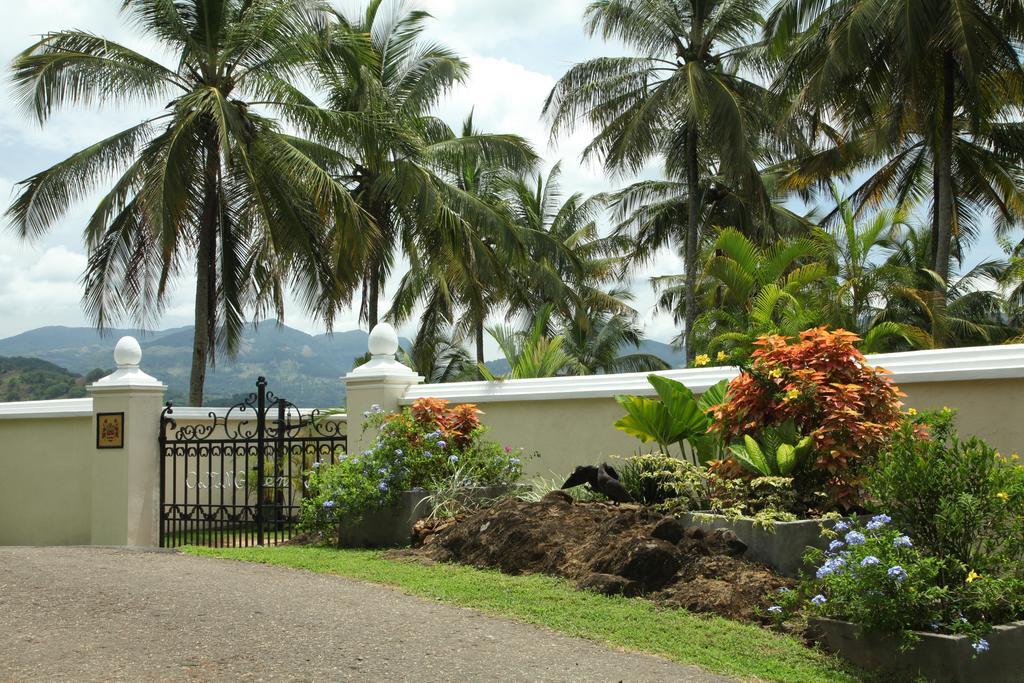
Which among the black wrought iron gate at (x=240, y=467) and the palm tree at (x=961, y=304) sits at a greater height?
the palm tree at (x=961, y=304)

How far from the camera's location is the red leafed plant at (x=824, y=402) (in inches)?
292

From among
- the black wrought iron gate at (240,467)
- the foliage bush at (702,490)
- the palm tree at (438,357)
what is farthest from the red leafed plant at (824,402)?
the palm tree at (438,357)

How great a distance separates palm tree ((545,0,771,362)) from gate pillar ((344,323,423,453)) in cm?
1485

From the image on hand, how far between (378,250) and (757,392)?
13178 millimetres

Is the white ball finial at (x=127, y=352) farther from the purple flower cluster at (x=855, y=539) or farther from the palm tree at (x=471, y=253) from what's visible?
the purple flower cluster at (x=855, y=539)

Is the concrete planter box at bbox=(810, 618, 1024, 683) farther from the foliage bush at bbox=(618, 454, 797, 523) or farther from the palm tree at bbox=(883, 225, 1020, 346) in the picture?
the palm tree at bbox=(883, 225, 1020, 346)

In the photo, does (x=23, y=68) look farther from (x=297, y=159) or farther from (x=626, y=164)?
(x=626, y=164)

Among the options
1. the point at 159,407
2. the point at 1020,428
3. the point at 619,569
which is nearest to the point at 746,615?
the point at 619,569

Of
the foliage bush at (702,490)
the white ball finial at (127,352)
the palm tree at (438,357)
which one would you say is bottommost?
the foliage bush at (702,490)

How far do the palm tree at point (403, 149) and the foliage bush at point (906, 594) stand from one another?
41.3 feet

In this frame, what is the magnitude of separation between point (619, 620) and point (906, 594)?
1748 mm

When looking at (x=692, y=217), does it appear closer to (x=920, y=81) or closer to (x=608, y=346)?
(x=920, y=81)

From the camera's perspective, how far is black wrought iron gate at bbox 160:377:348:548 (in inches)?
472

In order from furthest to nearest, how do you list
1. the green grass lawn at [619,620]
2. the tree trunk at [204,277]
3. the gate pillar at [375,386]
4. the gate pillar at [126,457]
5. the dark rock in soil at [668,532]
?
the tree trunk at [204,277] → the gate pillar at [126,457] → the gate pillar at [375,386] → the dark rock in soil at [668,532] → the green grass lawn at [619,620]
